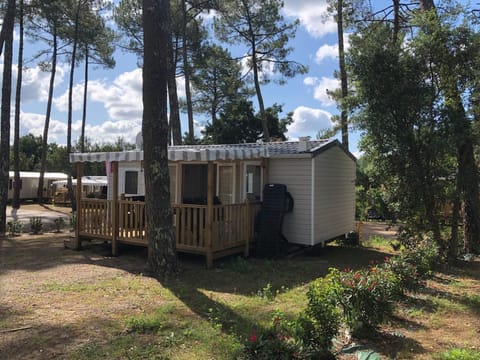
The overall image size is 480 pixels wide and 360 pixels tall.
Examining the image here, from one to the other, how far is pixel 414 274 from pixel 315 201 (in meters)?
3.71

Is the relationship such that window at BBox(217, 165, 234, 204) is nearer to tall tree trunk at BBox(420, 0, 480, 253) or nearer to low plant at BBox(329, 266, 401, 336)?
tall tree trunk at BBox(420, 0, 480, 253)

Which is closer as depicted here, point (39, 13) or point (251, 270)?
point (251, 270)

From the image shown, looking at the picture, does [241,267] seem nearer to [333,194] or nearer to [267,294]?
[267,294]

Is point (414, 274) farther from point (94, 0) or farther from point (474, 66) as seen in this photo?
point (94, 0)

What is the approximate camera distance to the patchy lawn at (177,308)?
3.61m

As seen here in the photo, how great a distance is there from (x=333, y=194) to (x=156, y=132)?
4.93 metres

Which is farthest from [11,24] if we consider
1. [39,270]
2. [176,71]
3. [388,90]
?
[388,90]

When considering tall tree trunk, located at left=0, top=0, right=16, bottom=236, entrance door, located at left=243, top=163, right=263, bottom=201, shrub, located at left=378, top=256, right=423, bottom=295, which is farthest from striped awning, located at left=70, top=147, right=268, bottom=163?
tall tree trunk, located at left=0, top=0, right=16, bottom=236

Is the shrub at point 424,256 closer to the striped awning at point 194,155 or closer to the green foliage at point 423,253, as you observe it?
the green foliage at point 423,253

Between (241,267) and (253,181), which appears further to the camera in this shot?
(253,181)

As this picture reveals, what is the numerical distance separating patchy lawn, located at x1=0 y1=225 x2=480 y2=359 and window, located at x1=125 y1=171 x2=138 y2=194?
3.13m

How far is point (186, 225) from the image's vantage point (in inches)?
306

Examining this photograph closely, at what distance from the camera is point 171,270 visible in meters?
6.46

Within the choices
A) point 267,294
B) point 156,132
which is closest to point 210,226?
point 156,132
